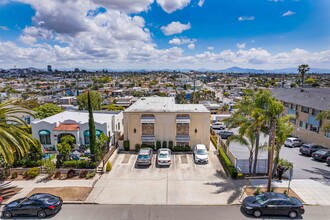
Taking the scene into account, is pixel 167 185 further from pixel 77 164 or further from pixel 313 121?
pixel 313 121

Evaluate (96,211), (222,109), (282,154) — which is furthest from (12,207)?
(222,109)

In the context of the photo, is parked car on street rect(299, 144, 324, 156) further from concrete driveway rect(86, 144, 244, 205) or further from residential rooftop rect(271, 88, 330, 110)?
concrete driveway rect(86, 144, 244, 205)

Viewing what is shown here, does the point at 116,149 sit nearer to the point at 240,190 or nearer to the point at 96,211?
the point at 96,211

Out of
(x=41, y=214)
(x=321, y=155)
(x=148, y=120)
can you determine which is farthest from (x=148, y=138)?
(x=321, y=155)

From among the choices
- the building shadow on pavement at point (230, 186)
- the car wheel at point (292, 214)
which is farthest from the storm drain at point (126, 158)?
the car wheel at point (292, 214)

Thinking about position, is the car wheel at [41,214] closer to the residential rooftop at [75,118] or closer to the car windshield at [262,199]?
the car windshield at [262,199]
